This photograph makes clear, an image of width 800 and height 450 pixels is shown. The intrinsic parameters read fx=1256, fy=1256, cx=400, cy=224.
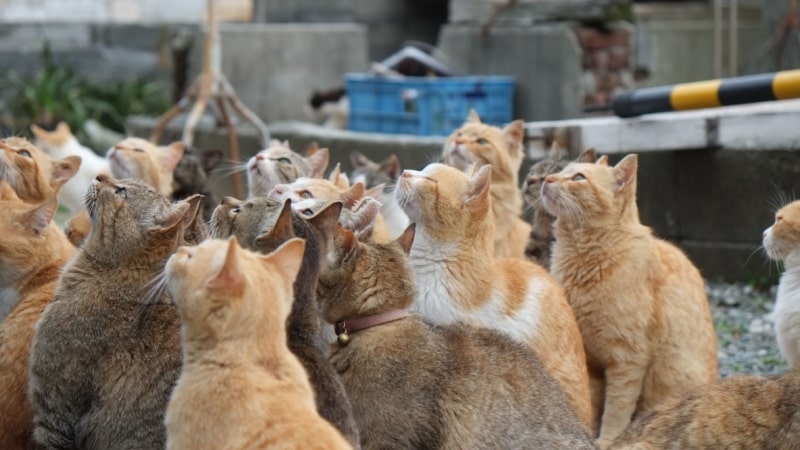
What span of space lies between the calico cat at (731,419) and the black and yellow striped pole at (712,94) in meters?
3.03

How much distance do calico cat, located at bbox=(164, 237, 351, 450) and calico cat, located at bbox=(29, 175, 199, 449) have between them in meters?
0.62

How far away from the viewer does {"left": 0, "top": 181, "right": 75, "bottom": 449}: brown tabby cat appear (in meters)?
5.04

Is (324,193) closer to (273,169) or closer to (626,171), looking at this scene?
(273,169)

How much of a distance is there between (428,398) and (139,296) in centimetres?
117

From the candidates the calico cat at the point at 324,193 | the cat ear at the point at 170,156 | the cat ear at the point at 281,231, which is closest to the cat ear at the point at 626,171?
A: the calico cat at the point at 324,193

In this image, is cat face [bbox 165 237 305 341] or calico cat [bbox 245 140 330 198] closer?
cat face [bbox 165 237 305 341]

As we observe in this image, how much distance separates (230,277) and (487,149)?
3746mm

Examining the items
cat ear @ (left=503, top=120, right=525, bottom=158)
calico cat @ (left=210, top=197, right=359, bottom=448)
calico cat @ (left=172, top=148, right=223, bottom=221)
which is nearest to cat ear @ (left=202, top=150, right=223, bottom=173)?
calico cat @ (left=172, top=148, right=223, bottom=221)

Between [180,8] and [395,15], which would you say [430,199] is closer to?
[395,15]

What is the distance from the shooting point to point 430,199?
5605 millimetres

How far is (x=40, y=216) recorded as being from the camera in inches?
219

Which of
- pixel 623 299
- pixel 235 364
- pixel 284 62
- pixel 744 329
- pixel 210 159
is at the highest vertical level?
pixel 284 62

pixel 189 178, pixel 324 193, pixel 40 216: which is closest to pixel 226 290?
pixel 40 216

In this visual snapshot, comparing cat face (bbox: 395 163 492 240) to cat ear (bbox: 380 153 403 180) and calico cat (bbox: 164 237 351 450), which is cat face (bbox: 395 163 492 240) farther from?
cat ear (bbox: 380 153 403 180)
